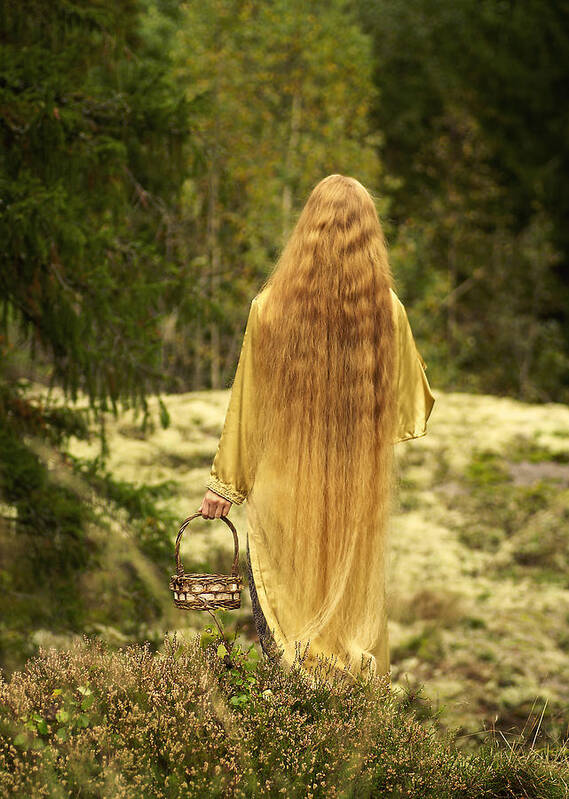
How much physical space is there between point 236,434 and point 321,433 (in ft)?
0.90

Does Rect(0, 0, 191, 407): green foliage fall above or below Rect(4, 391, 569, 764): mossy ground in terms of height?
above

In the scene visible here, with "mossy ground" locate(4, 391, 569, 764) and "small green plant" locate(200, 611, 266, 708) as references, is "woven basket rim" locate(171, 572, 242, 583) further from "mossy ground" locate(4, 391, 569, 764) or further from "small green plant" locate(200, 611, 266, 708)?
"mossy ground" locate(4, 391, 569, 764)

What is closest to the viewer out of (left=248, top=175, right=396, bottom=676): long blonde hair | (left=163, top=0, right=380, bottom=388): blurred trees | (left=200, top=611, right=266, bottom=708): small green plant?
(left=200, top=611, right=266, bottom=708): small green plant

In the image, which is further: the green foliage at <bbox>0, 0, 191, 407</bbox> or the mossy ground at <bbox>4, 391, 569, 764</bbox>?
the mossy ground at <bbox>4, 391, 569, 764</bbox>

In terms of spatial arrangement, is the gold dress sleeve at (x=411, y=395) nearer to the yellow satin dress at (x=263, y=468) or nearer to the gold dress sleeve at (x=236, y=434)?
the yellow satin dress at (x=263, y=468)

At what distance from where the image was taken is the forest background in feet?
13.9

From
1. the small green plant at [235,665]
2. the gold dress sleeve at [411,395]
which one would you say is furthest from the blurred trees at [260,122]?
the small green plant at [235,665]

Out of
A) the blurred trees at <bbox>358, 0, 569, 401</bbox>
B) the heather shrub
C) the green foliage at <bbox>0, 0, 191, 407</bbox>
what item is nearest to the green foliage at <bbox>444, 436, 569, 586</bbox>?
the green foliage at <bbox>0, 0, 191, 407</bbox>

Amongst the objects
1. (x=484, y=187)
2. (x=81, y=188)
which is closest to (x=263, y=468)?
(x=81, y=188)

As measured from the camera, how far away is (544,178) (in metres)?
16.5

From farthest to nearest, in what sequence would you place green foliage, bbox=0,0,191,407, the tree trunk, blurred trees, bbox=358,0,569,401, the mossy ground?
blurred trees, bbox=358,0,569,401 → the tree trunk → the mossy ground → green foliage, bbox=0,0,191,407

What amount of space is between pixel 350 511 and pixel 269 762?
0.78 meters

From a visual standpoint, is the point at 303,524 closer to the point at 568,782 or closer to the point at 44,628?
the point at 568,782

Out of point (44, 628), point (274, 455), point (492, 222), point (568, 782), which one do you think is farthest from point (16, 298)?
point (492, 222)
